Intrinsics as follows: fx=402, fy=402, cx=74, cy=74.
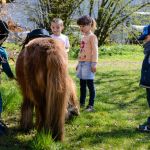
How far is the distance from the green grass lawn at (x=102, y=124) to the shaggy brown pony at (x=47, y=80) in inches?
8.7

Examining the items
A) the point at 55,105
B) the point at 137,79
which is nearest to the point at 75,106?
the point at 55,105

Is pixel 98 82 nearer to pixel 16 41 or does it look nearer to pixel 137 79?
pixel 137 79

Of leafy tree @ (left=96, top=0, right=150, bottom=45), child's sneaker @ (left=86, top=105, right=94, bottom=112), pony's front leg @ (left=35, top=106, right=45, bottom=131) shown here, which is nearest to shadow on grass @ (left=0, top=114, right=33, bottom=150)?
pony's front leg @ (left=35, top=106, right=45, bottom=131)

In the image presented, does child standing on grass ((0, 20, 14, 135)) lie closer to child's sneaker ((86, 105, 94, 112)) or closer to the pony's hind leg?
the pony's hind leg

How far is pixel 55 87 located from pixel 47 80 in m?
0.13

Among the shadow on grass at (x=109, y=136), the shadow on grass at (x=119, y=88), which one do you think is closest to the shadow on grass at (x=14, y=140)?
the shadow on grass at (x=109, y=136)

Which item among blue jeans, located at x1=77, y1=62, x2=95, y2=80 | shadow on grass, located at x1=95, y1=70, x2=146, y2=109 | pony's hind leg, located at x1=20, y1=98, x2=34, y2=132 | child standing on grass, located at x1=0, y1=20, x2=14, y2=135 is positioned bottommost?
shadow on grass, located at x1=95, y1=70, x2=146, y2=109

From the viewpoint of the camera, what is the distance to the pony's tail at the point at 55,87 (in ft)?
14.5

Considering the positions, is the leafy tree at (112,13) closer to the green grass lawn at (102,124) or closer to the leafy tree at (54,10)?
the leafy tree at (54,10)

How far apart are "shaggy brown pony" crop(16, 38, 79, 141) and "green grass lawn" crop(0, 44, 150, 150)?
0.72 feet

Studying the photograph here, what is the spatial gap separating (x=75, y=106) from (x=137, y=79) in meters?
4.07

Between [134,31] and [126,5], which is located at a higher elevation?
[126,5]

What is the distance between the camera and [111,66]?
11945mm

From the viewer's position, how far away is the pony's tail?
442cm
